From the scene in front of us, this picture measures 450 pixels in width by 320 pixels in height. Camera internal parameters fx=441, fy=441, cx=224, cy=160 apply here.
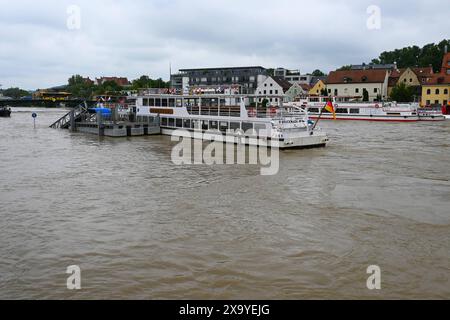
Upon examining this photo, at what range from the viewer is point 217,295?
9.56 meters

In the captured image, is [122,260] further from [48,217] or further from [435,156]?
[435,156]

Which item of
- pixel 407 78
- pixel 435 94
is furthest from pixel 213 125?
pixel 407 78

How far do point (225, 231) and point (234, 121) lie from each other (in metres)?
22.7

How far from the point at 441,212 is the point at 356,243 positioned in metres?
4.88

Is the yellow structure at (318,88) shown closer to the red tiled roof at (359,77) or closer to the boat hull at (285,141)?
the red tiled roof at (359,77)

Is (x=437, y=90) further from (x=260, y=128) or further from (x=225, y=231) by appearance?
(x=225, y=231)

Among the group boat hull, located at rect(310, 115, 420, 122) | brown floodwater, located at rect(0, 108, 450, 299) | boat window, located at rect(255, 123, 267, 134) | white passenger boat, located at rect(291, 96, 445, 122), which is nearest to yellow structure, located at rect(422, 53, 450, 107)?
white passenger boat, located at rect(291, 96, 445, 122)

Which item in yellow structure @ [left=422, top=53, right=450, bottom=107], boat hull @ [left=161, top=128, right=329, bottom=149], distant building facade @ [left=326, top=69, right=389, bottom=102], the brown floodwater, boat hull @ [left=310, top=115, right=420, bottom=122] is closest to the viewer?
the brown floodwater

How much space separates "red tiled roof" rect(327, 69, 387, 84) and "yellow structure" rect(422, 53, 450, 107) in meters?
12.8

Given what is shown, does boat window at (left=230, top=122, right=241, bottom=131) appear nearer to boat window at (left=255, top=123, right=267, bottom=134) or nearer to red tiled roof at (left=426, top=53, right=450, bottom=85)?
boat window at (left=255, top=123, right=267, bottom=134)

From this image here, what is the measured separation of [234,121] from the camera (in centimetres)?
3556

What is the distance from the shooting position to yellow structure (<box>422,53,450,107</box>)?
80.6m

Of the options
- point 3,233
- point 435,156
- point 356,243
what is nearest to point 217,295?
point 356,243

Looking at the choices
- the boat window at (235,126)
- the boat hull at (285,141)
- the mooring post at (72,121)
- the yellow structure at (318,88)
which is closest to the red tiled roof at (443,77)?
the yellow structure at (318,88)
